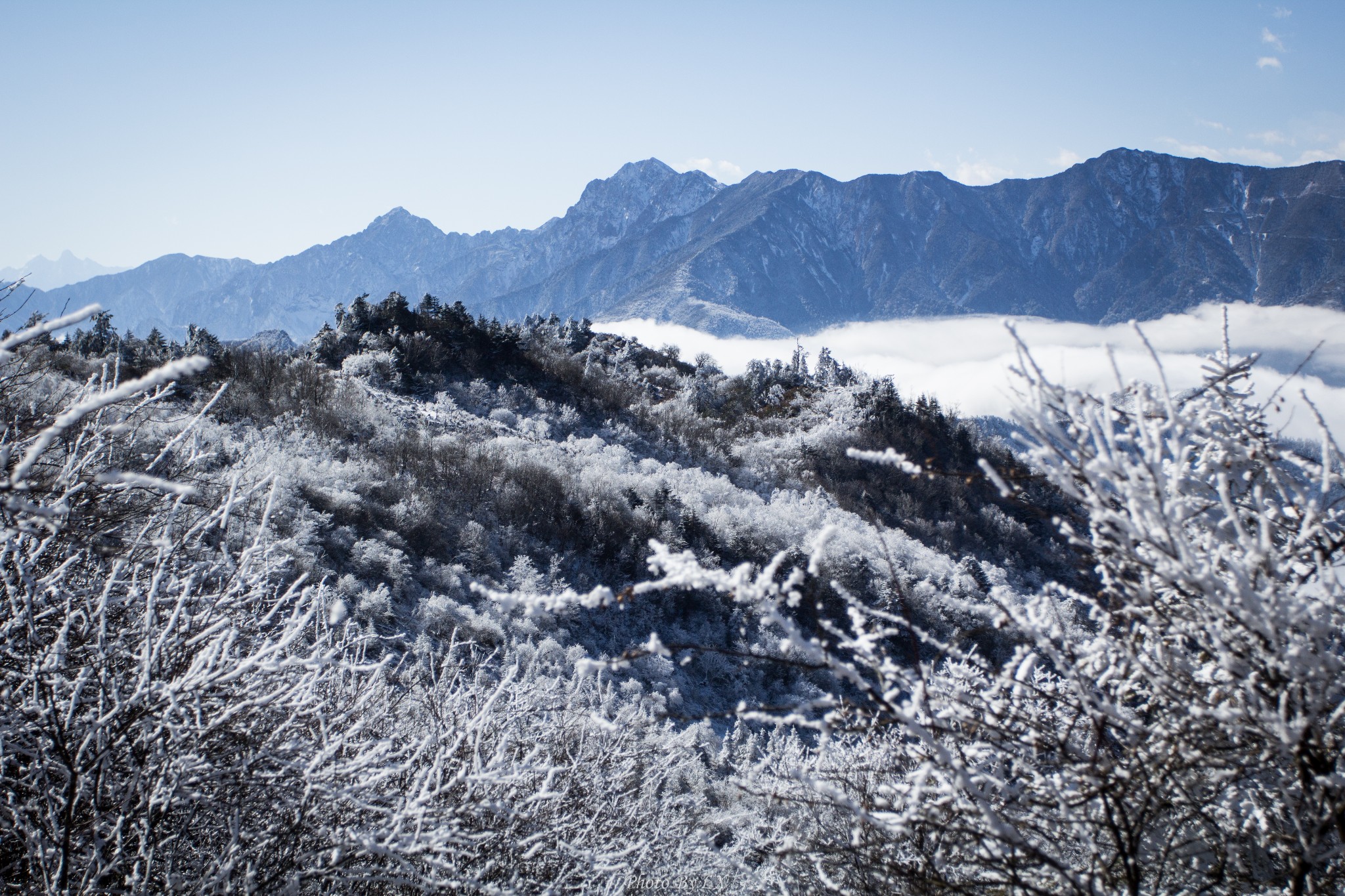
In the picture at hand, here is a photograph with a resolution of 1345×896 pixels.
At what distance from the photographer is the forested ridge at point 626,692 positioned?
1.66m

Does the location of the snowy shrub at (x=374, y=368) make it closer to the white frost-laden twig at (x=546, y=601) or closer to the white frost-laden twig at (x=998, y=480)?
the white frost-laden twig at (x=546, y=601)

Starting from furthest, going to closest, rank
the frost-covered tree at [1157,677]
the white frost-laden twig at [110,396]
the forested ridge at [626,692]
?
the forested ridge at [626,692]
the frost-covered tree at [1157,677]
the white frost-laden twig at [110,396]

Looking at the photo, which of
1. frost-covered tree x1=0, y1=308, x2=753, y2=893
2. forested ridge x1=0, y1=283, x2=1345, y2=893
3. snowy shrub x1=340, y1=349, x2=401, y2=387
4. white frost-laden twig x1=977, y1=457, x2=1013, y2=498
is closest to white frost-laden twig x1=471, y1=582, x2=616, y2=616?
forested ridge x1=0, y1=283, x2=1345, y2=893

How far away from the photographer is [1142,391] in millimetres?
2094

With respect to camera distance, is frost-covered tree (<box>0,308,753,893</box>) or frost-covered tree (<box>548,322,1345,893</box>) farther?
frost-covered tree (<box>0,308,753,893</box>)

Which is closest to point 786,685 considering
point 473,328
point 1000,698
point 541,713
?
point 541,713

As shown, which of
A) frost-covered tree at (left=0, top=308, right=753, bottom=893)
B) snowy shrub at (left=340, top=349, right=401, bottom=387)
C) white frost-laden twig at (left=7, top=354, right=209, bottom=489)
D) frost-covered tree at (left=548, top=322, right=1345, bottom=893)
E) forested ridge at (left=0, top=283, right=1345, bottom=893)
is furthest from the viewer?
snowy shrub at (left=340, top=349, right=401, bottom=387)

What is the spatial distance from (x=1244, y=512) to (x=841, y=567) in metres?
11.2

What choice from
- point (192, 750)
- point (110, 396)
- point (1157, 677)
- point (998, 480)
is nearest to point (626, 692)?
point (192, 750)

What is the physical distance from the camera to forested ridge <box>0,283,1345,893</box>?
1658mm

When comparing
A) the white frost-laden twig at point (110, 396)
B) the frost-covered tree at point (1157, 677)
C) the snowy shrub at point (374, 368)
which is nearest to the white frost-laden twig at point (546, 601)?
the frost-covered tree at point (1157, 677)

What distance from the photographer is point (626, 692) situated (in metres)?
8.83

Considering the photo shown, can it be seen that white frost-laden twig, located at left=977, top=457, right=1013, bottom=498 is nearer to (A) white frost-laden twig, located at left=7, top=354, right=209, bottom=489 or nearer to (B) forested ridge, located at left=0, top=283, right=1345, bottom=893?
(B) forested ridge, located at left=0, top=283, right=1345, bottom=893

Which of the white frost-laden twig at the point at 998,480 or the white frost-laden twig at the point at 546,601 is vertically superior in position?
the white frost-laden twig at the point at 998,480
